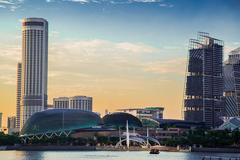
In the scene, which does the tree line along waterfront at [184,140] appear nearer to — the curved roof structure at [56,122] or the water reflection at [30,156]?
the curved roof structure at [56,122]

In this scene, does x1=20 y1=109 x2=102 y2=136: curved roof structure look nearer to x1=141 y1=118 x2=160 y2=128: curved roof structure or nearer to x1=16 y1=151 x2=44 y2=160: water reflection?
x1=141 y1=118 x2=160 y2=128: curved roof structure

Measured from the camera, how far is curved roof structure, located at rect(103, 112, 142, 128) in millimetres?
191500

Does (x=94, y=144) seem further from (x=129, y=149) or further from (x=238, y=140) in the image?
(x=238, y=140)

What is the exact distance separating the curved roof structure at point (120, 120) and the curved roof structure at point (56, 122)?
8.74m

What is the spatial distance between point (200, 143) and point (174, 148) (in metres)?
6.15

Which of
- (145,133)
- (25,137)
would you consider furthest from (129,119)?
(25,137)

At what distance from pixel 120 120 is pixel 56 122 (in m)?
23.4

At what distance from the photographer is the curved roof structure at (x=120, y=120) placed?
628 ft

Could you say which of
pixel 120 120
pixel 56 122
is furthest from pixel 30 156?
pixel 120 120

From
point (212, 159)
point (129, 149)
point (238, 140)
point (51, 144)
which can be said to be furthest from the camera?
point (51, 144)

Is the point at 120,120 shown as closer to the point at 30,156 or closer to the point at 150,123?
the point at 150,123

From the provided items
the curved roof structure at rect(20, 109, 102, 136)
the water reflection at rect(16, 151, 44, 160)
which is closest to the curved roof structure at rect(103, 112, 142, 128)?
the curved roof structure at rect(20, 109, 102, 136)

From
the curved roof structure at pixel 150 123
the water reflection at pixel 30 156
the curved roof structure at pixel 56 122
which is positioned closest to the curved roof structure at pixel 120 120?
the curved roof structure at pixel 150 123

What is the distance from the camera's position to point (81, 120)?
183375 mm
